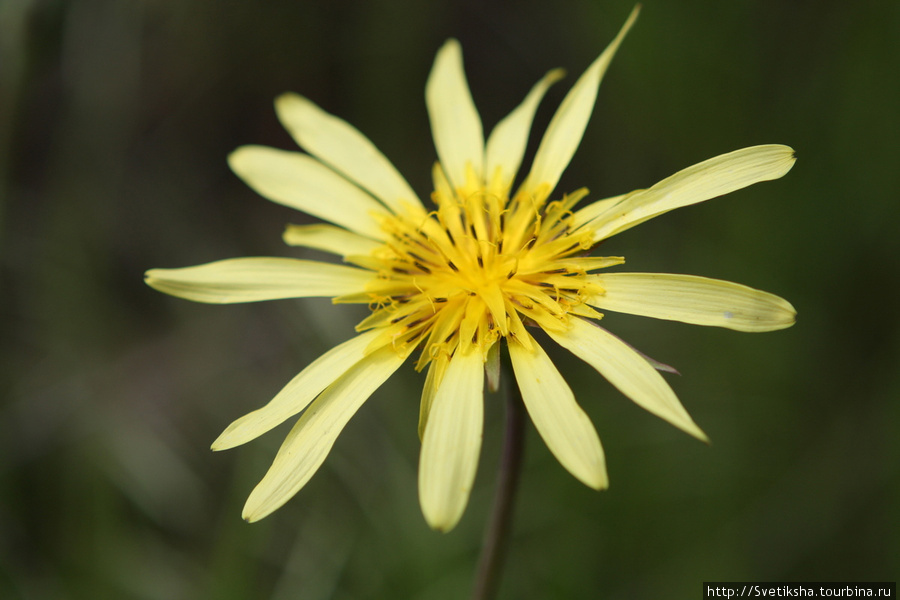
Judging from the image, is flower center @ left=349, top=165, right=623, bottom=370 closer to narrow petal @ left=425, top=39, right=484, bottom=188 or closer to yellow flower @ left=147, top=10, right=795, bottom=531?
yellow flower @ left=147, top=10, right=795, bottom=531

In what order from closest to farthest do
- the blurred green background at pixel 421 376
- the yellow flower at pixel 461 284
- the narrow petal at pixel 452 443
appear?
the narrow petal at pixel 452 443 < the yellow flower at pixel 461 284 < the blurred green background at pixel 421 376

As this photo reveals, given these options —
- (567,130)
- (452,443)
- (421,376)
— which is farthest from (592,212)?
(421,376)

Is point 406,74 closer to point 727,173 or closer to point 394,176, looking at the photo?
point 394,176

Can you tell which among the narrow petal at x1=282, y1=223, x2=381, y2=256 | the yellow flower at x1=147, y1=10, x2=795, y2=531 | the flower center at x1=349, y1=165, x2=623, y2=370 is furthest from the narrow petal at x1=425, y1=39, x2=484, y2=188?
the narrow petal at x1=282, y1=223, x2=381, y2=256

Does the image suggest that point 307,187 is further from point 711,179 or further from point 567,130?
point 711,179

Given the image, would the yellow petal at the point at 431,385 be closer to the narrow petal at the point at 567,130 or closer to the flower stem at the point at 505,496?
the flower stem at the point at 505,496

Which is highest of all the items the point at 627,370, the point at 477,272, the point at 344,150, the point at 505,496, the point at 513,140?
the point at 513,140

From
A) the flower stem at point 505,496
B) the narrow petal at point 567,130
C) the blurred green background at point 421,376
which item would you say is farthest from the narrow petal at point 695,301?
the blurred green background at point 421,376
